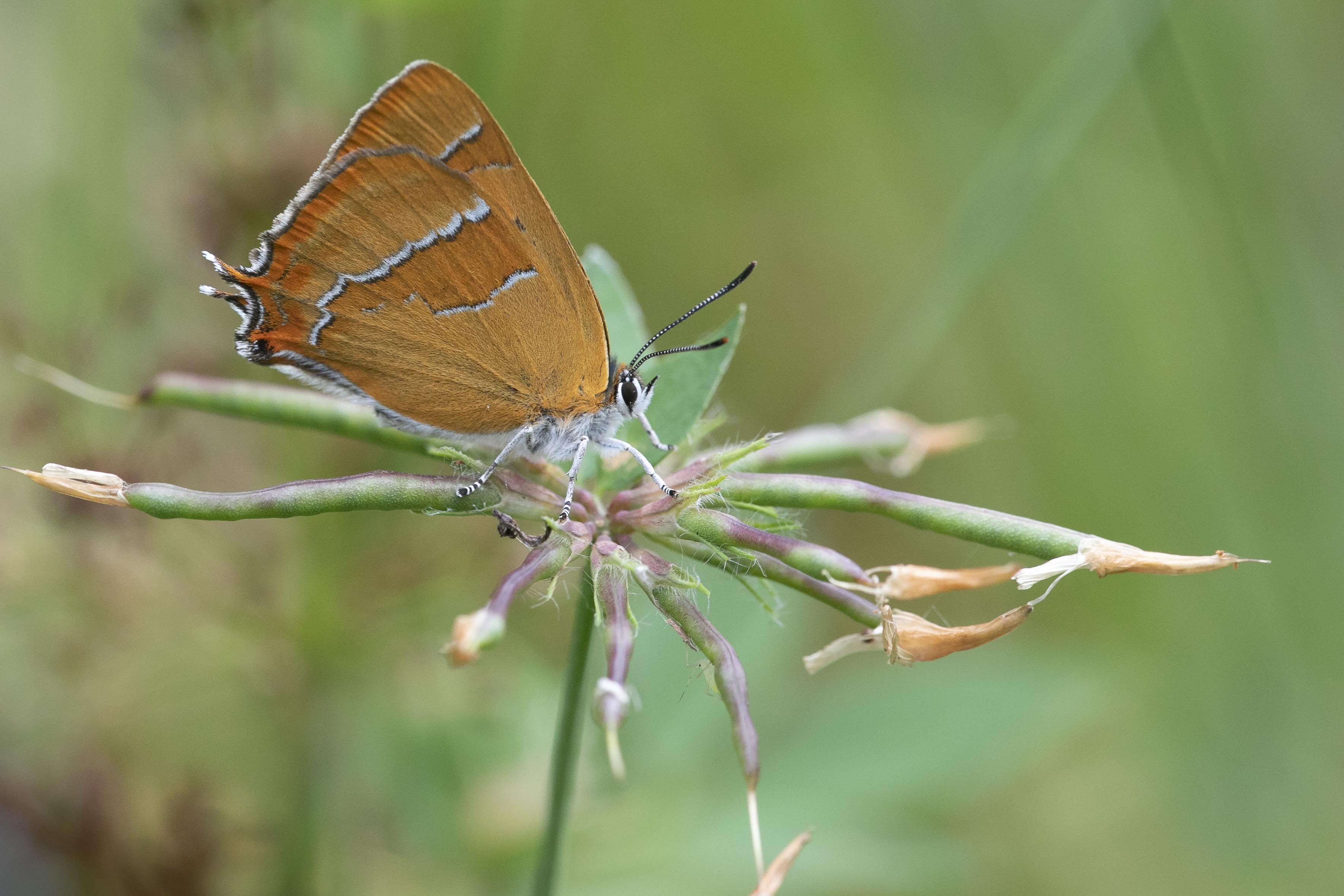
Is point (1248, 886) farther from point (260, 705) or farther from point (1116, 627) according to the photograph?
point (260, 705)

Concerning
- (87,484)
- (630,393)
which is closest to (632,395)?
(630,393)

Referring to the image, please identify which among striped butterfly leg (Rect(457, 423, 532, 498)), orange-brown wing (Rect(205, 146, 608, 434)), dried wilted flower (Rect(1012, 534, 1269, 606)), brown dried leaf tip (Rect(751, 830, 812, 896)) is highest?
orange-brown wing (Rect(205, 146, 608, 434))

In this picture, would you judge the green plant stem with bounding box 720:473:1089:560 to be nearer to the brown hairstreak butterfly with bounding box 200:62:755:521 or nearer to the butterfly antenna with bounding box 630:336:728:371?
the brown hairstreak butterfly with bounding box 200:62:755:521

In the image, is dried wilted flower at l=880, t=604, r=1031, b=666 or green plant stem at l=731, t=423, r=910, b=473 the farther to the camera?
green plant stem at l=731, t=423, r=910, b=473

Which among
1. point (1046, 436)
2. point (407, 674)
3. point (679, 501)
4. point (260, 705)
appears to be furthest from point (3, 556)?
point (1046, 436)

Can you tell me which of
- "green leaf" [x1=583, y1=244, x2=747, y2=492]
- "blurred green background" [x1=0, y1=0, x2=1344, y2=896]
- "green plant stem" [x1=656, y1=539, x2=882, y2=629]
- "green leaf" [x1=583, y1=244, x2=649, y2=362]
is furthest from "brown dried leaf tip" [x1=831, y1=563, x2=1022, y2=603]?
"blurred green background" [x1=0, y1=0, x2=1344, y2=896]
